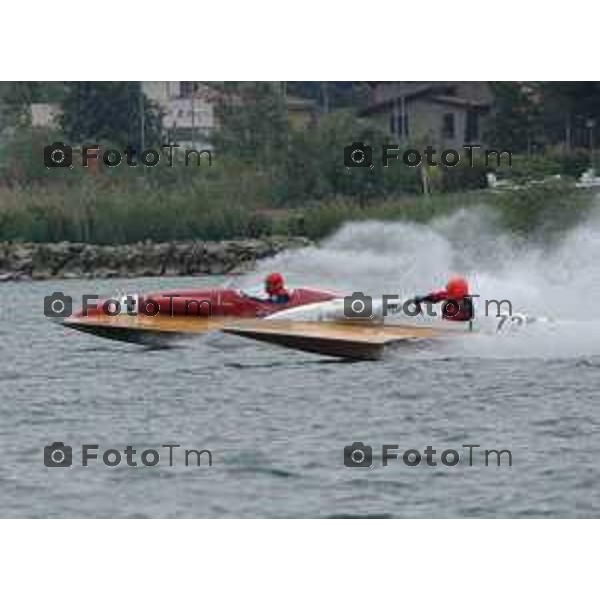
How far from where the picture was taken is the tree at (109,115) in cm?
1346

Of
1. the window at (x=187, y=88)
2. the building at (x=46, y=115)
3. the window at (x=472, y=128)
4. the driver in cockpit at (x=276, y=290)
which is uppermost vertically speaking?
the window at (x=187, y=88)

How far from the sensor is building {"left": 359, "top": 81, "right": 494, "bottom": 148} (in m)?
12.7

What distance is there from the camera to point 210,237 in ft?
57.3

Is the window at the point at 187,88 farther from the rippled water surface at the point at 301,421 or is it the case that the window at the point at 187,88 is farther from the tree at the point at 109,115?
the rippled water surface at the point at 301,421

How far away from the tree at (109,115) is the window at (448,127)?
5.95ft

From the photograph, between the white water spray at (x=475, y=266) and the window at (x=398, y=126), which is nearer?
the window at (x=398, y=126)

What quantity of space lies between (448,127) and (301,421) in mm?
2029

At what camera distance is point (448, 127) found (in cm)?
1377

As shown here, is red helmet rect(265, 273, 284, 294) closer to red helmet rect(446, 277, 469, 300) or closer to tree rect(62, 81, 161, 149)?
red helmet rect(446, 277, 469, 300)

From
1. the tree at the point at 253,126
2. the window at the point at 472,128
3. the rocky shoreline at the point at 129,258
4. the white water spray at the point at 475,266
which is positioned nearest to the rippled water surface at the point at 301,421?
the white water spray at the point at 475,266

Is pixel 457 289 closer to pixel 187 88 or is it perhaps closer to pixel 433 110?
pixel 433 110

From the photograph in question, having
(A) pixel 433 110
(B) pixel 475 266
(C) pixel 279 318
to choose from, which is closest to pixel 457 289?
(C) pixel 279 318

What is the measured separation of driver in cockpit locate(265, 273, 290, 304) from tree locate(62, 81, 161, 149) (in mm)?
2037

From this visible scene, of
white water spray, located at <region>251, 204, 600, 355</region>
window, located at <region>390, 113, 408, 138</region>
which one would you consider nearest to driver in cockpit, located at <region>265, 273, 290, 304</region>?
white water spray, located at <region>251, 204, 600, 355</region>
